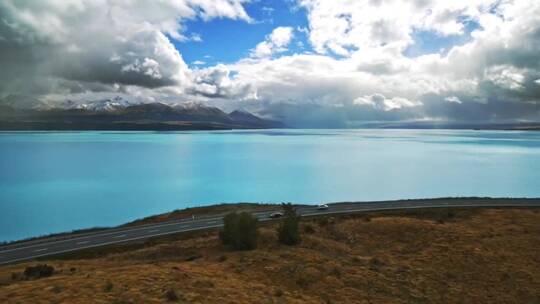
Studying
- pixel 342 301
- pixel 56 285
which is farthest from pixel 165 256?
pixel 342 301

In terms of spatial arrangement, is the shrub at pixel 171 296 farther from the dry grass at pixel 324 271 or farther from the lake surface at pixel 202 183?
the lake surface at pixel 202 183

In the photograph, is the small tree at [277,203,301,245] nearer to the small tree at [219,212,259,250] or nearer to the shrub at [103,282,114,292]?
the small tree at [219,212,259,250]

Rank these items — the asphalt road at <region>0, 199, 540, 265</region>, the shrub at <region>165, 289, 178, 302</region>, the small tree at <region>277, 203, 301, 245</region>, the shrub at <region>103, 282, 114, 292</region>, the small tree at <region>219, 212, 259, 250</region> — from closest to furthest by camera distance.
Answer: the shrub at <region>165, 289, 178, 302</region>
the shrub at <region>103, 282, 114, 292</region>
the small tree at <region>219, 212, 259, 250</region>
the small tree at <region>277, 203, 301, 245</region>
the asphalt road at <region>0, 199, 540, 265</region>

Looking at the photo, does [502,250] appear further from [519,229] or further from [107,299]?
[107,299]

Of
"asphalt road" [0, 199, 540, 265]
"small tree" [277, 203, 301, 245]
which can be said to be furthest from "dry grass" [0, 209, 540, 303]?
"asphalt road" [0, 199, 540, 265]

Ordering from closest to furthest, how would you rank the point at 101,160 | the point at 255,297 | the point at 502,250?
the point at 255,297, the point at 502,250, the point at 101,160

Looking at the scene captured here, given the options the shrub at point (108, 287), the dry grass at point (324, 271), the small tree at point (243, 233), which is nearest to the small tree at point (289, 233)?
the dry grass at point (324, 271)
